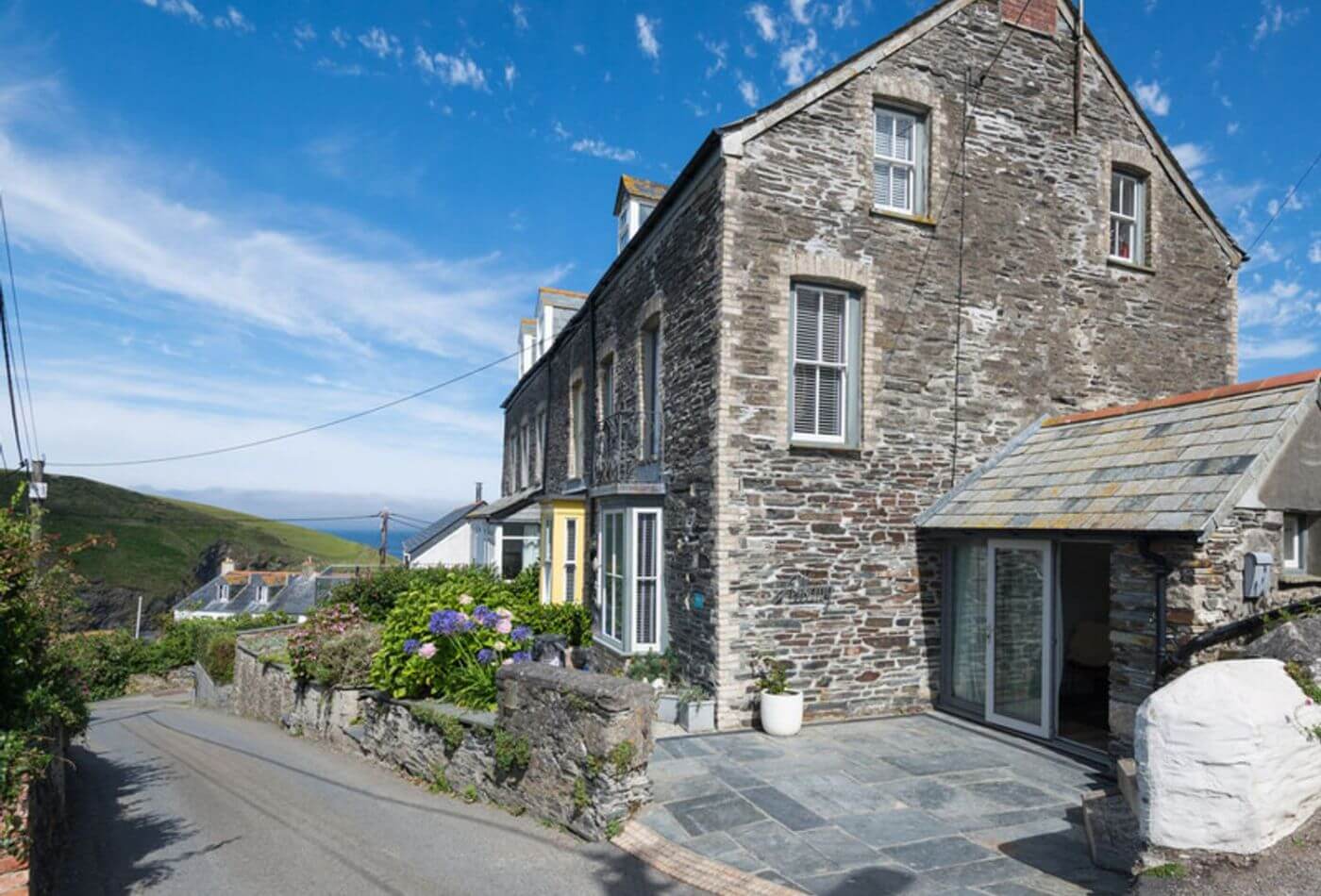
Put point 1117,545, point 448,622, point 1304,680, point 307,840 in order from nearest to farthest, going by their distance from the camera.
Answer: point 1304,680, point 307,840, point 1117,545, point 448,622

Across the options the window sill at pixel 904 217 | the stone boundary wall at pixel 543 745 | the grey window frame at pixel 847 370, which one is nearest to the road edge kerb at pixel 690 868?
the stone boundary wall at pixel 543 745

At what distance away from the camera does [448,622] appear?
30.6 ft

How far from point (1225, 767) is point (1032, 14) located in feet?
35.9

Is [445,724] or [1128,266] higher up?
[1128,266]

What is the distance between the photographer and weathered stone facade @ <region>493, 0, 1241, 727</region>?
952 centimetres

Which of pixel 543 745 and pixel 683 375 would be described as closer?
pixel 543 745

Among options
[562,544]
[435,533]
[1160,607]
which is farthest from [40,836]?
[435,533]

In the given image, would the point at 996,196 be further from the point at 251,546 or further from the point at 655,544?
the point at 251,546

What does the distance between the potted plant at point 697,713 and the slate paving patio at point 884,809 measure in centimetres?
25

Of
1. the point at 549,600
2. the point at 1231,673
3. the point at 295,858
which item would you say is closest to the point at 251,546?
the point at 549,600

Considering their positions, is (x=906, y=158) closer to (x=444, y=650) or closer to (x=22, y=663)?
(x=444, y=650)

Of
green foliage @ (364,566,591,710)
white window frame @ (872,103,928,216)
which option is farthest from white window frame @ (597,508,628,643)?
white window frame @ (872,103,928,216)

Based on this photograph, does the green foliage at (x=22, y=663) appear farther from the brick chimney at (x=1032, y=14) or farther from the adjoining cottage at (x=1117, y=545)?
the brick chimney at (x=1032, y=14)

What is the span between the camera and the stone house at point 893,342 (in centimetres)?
949
